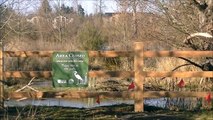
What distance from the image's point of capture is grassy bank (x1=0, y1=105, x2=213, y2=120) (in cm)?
936

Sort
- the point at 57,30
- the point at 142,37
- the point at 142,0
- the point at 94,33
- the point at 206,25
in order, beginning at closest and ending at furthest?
the point at 206,25 < the point at 142,0 < the point at 142,37 < the point at 94,33 < the point at 57,30

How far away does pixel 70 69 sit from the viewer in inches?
387

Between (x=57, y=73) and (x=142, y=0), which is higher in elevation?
(x=142, y=0)

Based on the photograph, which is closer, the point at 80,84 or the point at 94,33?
the point at 80,84

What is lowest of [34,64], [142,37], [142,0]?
[34,64]

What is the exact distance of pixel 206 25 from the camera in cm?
1197

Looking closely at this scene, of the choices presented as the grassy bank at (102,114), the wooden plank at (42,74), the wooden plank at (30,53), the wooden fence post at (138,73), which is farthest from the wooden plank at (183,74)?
the wooden plank at (30,53)

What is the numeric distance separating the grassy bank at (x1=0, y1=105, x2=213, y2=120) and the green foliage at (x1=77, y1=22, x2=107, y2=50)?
17.2 metres

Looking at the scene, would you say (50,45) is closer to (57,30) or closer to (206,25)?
(57,30)

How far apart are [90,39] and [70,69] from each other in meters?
18.2

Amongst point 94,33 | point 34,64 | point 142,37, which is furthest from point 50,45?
point 142,37

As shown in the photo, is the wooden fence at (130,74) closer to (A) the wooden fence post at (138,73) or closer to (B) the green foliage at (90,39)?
(A) the wooden fence post at (138,73)

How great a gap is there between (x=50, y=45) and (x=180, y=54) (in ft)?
63.6

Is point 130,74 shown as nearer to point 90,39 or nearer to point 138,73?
point 138,73
